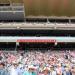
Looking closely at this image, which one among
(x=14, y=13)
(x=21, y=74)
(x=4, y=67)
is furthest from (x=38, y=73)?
(x=14, y=13)

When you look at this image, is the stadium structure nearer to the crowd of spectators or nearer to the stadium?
the stadium

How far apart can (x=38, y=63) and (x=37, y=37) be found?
176cm

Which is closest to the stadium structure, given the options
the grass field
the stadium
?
the stadium

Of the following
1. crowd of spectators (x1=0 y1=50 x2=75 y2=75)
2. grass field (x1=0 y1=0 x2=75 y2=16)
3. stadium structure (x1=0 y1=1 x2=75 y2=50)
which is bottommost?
crowd of spectators (x1=0 y1=50 x2=75 y2=75)

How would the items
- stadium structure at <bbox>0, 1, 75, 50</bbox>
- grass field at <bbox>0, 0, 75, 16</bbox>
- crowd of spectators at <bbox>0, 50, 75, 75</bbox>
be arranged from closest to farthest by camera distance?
crowd of spectators at <bbox>0, 50, 75, 75</bbox> → stadium structure at <bbox>0, 1, 75, 50</bbox> → grass field at <bbox>0, 0, 75, 16</bbox>

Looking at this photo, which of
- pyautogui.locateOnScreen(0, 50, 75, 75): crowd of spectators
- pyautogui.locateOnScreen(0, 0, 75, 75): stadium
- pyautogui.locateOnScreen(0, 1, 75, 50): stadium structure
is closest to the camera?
pyautogui.locateOnScreen(0, 50, 75, 75): crowd of spectators

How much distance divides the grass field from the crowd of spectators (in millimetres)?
2722

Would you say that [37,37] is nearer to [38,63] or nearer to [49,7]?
[38,63]

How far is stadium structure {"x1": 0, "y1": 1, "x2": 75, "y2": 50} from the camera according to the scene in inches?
666

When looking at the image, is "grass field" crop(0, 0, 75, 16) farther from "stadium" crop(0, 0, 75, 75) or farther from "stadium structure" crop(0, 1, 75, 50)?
"stadium structure" crop(0, 1, 75, 50)

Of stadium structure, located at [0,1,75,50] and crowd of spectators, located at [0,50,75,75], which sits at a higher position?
stadium structure, located at [0,1,75,50]

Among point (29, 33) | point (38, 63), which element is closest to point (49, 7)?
point (29, 33)

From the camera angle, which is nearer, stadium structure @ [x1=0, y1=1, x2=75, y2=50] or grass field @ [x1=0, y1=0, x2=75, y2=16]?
stadium structure @ [x1=0, y1=1, x2=75, y2=50]

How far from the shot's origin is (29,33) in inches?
699
